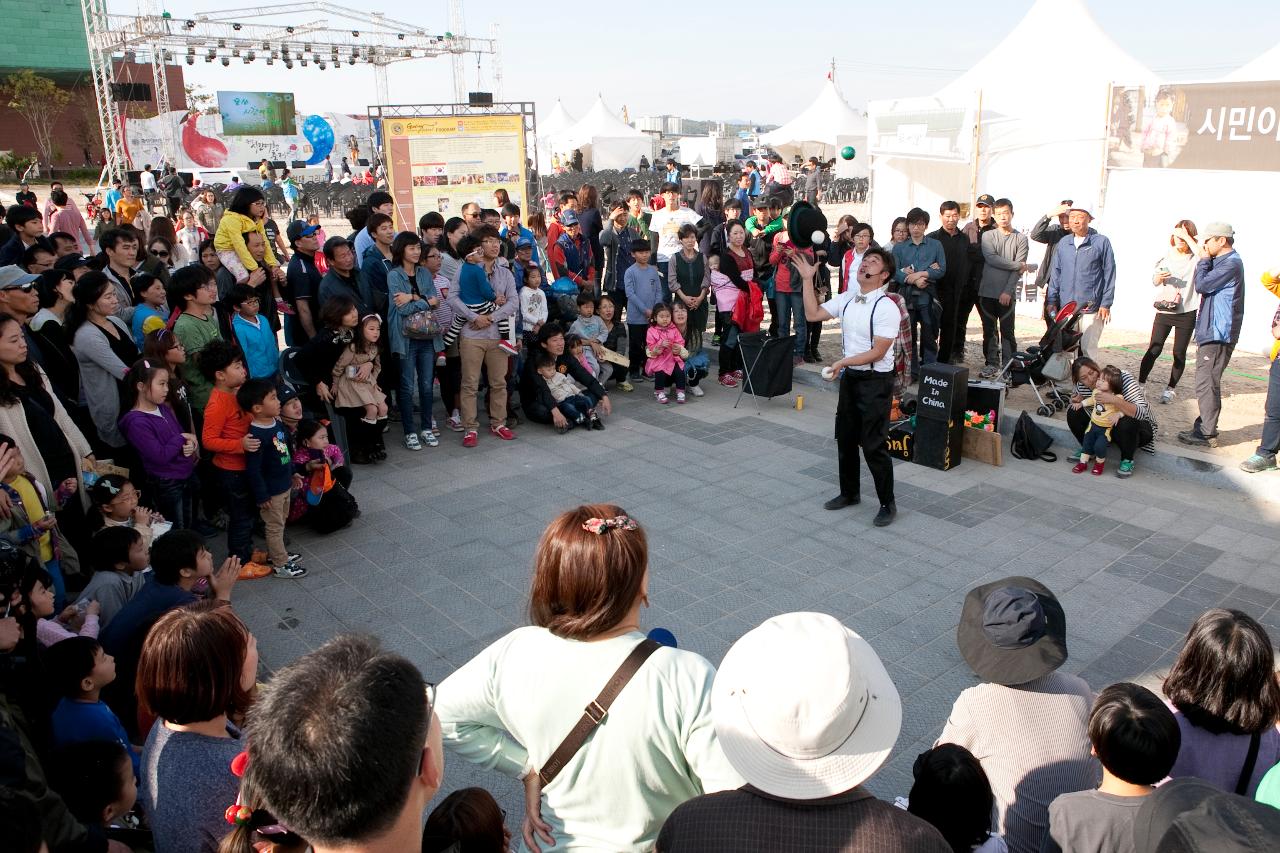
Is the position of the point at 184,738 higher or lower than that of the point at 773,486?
higher

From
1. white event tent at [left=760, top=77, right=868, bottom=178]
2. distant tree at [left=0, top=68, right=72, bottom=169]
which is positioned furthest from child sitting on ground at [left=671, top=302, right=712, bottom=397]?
distant tree at [left=0, top=68, right=72, bottom=169]

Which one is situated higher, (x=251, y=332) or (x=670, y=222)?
(x=670, y=222)

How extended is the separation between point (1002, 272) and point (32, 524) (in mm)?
8823

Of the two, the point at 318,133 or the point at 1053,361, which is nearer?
the point at 1053,361

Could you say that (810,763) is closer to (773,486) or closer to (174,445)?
(174,445)

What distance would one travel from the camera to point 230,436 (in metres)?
5.40

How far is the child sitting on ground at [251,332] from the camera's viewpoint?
21.1 feet

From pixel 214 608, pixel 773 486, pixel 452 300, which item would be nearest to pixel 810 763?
pixel 214 608

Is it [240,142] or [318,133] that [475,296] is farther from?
[318,133]

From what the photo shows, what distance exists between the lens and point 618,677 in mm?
1929

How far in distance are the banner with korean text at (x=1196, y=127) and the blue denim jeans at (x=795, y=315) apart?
5.15 meters

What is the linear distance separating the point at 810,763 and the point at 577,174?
35.1 m

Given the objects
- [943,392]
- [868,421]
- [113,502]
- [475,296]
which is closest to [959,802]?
[868,421]

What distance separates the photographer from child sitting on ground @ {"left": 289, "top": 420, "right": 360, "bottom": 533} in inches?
235
